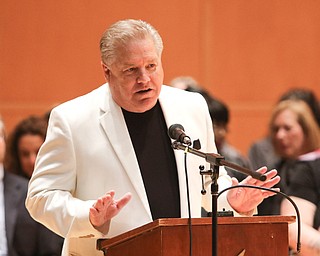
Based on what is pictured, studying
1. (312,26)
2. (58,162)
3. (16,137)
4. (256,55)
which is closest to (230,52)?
(256,55)

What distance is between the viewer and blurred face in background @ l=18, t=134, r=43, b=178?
5871 mm

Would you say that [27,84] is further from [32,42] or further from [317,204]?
[317,204]

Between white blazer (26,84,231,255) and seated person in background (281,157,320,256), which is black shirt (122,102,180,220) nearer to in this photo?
white blazer (26,84,231,255)

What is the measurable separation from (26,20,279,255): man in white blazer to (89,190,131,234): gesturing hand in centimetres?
6

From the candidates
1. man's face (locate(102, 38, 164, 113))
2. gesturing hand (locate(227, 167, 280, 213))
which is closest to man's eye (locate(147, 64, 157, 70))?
man's face (locate(102, 38, 164, 113))

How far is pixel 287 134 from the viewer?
19.7 feet

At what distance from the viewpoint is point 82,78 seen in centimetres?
761

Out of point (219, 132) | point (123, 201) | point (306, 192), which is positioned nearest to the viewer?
point (123, 201)

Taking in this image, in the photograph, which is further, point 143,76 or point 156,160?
point 156,160

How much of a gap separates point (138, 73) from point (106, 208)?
0.57m

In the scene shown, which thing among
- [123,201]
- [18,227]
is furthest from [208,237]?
[18,227]

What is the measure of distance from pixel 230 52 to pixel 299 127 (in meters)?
2.13

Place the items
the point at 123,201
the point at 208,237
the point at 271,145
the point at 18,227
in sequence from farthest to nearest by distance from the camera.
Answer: the point at 271,145, the point at 18,227, the point at 123,201, the point at 208,237

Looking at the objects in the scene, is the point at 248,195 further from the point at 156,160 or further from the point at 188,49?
the point at 188,49
